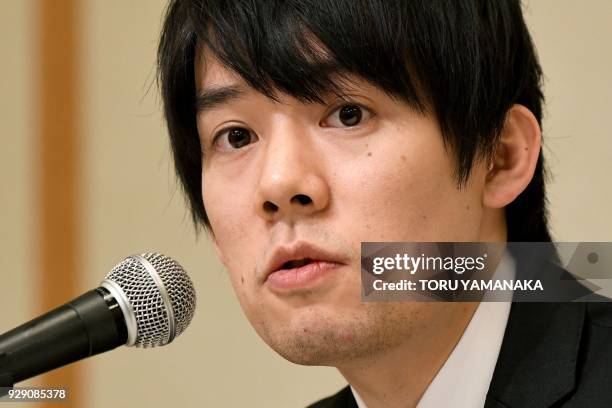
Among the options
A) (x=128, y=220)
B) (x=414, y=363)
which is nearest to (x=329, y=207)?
(x=414, y=363)

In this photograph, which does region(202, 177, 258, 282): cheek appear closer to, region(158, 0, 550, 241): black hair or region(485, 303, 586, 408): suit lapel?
region(158, 0, 550, 241): black hair

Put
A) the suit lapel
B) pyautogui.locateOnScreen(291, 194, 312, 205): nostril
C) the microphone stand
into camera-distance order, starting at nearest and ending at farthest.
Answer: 1. the microphone stand
2. pyautogui.locateOnScreen(291, 194, 312, 205): nostril
3. the suit lapel

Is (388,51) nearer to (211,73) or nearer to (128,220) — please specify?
(211,73)

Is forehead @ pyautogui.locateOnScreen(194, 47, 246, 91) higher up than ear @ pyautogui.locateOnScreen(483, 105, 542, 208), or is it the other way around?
forehead @ pyautogui.locateOnScreen(194, 47, 246, 91)

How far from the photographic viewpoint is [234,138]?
1692 mm

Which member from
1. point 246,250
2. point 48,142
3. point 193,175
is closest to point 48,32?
point 48,142

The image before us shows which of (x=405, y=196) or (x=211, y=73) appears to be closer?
(x=405, y=196)

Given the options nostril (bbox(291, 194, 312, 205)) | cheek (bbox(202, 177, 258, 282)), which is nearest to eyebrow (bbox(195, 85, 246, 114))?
cheek (bbox(202, 177, 258, 282))

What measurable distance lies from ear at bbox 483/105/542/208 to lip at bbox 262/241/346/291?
383 mm

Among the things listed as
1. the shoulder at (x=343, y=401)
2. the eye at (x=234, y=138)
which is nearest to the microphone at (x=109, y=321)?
the eye at (x=234, y=138)

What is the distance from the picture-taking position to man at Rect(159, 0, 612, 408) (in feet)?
4.95

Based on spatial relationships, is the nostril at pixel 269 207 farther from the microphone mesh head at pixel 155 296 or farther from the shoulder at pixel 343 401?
the shoulder at pixel 343 401

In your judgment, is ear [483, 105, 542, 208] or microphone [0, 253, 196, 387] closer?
microphone [0, 253, 196, 387]

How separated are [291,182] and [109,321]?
37 cm
